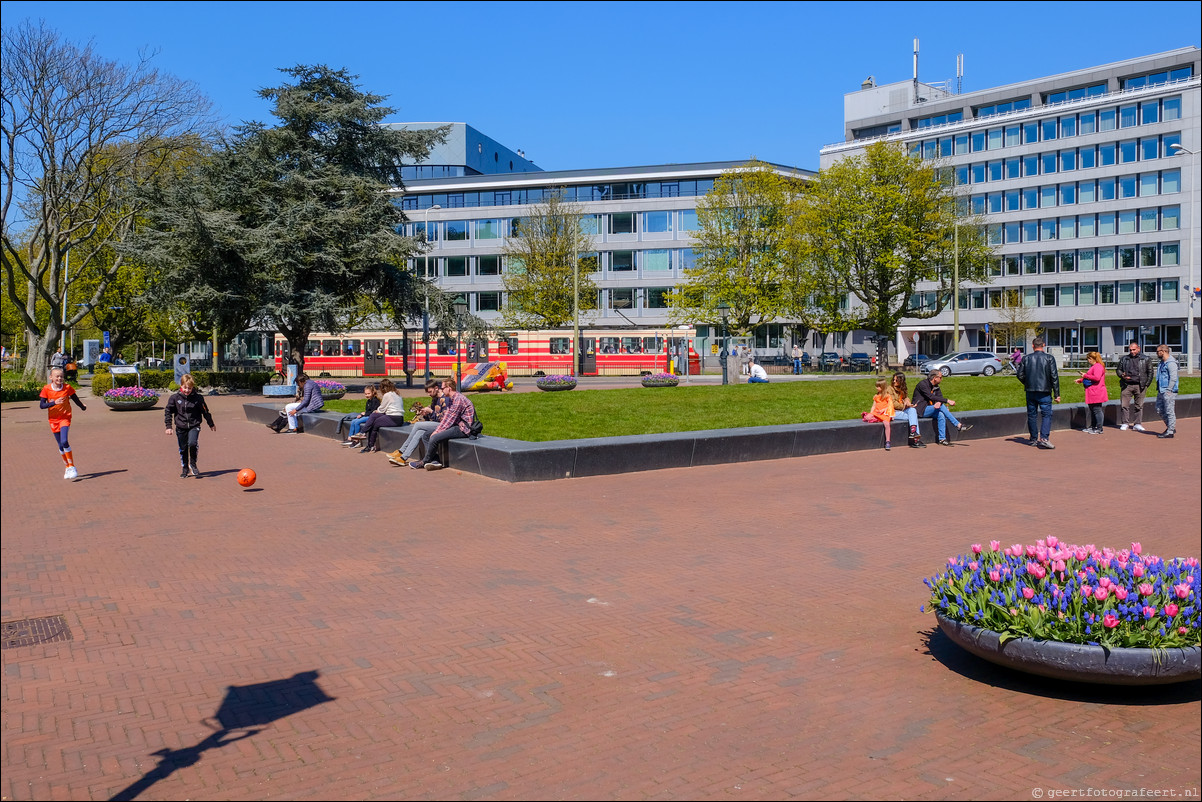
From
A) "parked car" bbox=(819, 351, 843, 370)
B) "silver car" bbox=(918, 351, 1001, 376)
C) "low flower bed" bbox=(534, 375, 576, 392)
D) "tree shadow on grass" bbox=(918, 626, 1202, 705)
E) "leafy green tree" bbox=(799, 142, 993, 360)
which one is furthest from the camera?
"parked car" bbox=(819, 351, 843, 370)

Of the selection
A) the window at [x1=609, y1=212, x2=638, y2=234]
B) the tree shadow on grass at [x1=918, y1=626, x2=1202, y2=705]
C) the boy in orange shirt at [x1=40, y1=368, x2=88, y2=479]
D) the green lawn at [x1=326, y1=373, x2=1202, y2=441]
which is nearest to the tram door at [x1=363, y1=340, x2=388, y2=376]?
the window at [x1=609, y1=212, x2=638, y2=234]

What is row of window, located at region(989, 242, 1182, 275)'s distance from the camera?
6800 centimetres

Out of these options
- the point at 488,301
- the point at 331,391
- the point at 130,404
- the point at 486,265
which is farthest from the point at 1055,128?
the point at 130,404

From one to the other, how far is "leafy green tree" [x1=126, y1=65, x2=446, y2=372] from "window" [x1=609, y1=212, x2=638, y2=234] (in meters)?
40.1

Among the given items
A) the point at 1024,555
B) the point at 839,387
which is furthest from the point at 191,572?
the point at 839,387

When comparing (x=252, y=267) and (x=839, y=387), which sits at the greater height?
(x=252, y=267)

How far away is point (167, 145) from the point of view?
37.6m

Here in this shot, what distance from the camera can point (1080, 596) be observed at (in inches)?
204

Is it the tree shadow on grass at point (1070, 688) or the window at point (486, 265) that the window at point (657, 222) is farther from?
the tree shadow on grass at point (1070, 688)

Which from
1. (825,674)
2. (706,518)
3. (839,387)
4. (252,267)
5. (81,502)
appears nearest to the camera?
(825,674)

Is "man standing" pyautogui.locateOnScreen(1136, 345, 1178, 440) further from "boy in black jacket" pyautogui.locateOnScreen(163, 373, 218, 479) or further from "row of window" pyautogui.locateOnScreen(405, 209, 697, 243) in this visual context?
"row of window" pyautogui.locateOnScreen(405, 209, 697, 243)

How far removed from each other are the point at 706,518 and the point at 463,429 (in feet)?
17.7

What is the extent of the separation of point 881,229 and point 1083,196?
1161 inches

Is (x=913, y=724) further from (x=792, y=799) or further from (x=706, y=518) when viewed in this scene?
(x=706, y=518)
